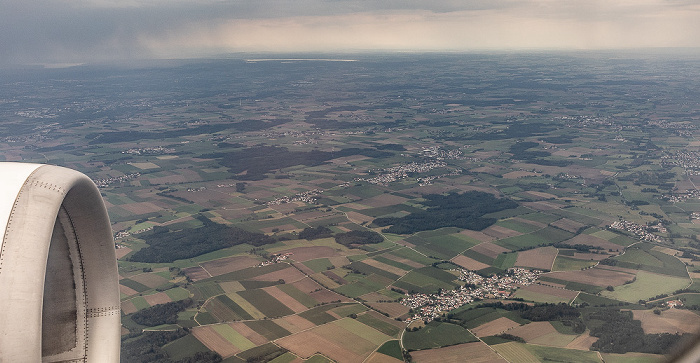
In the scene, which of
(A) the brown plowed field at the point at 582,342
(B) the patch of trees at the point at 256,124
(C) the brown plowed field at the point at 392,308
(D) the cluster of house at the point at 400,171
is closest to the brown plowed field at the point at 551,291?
(A) the brown plowed field at the point at 582,342

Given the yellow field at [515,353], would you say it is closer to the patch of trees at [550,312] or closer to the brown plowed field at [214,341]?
the patch of trees at [550,312]

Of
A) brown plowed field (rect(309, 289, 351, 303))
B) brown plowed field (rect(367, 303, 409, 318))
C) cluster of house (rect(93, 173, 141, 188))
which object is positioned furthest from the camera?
cluster of house (rect(93, 173, 141, 188))

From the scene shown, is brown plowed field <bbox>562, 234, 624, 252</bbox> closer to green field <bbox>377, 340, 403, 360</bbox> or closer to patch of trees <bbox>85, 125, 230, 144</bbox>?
green field <bbox>377, 340, 403, 360</bbox>

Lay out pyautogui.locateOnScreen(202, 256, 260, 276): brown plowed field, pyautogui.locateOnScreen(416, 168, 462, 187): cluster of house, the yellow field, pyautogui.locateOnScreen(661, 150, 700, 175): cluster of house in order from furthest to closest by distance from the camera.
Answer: pyautogui.locateOnScreen(416, 168, 462, 187): cluster of house
pyautogui.locateOnScreen(661, 150, 700, 175): cluster of house
pyautogui.locateOnScreen(202, 256, 260, 276): brown plowed field
the yellow field

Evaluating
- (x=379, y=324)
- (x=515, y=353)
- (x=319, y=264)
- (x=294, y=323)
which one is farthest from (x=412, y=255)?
(x=515, y=353)

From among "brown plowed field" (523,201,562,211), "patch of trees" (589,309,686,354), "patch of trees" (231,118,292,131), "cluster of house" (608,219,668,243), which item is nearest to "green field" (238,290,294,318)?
"patch of trees" (589,309,686,354)

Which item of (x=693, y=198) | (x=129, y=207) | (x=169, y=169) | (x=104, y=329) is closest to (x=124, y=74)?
(x=169, y=169)

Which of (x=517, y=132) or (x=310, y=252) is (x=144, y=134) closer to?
(x=310, y=252)
